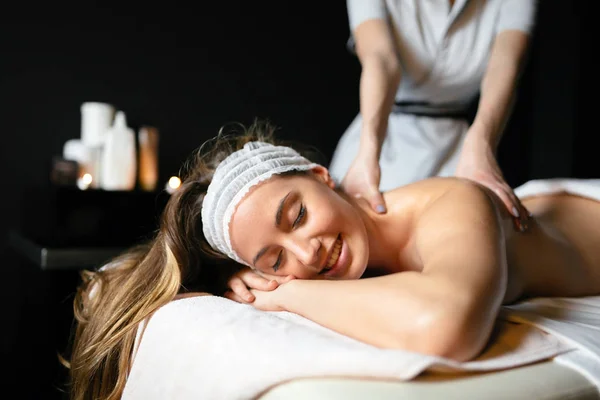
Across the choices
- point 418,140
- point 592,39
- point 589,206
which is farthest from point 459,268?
point 592,39

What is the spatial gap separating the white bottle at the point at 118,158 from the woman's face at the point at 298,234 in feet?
5.05

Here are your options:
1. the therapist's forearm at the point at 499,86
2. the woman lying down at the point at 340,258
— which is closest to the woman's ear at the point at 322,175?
the woman lying down at the point at 340,258

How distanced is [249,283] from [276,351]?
0.49m

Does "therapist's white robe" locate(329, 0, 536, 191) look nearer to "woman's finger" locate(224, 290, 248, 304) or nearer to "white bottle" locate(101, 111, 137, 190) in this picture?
"woman's finger" locate(224, 290, 248, 304)

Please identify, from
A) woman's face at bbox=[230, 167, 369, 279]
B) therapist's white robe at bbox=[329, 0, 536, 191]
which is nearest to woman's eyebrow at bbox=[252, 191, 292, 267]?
woman's face at bbox=[230, 167, 369, 279]

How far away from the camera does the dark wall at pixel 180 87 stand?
8.76ft

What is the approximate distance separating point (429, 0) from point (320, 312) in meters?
1.44

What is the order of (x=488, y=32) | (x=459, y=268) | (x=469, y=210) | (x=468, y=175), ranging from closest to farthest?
1. (x=459, y=268)
2. (x=469, y=210)
3. (x=468, y=175)
4. (x=488, y=32)

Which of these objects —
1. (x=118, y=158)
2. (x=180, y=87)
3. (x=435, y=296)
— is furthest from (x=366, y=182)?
(x=180, y=87)

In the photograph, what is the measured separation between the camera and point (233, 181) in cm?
127

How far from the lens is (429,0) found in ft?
6.59

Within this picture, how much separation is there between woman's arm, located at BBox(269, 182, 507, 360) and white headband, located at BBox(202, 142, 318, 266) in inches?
9.2

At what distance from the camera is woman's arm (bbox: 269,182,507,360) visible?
2.66 feet

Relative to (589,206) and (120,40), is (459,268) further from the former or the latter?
(120,40)
